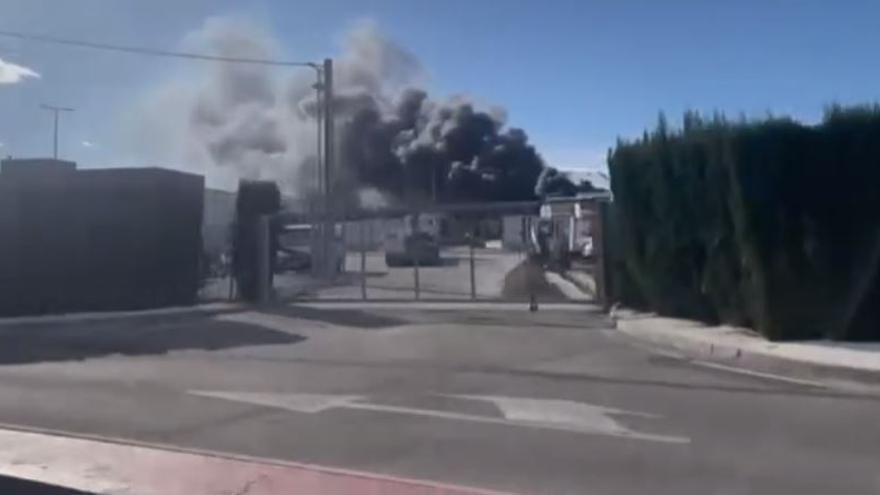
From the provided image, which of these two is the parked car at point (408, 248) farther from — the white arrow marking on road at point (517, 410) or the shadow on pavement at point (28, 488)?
the shadow on pavement at point (28, 488)

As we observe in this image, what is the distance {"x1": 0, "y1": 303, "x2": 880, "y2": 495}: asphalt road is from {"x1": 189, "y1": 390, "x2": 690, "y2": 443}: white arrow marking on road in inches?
1.0

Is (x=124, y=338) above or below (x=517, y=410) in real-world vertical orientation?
above

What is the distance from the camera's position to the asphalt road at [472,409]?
8.08 metres

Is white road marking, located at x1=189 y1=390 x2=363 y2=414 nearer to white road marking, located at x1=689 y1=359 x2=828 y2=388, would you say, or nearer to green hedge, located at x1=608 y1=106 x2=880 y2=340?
white road marking, located at x1=689 y1=359 x2=828 y2=388

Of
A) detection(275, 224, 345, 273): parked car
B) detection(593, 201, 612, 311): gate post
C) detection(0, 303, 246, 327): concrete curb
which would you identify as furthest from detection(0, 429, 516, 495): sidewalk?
detection(275, 224, 345, 273): parked car

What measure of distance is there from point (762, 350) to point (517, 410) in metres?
4.68

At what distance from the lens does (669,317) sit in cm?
1878

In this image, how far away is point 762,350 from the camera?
14.0 m

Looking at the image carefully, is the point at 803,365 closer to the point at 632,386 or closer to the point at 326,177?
the point at 632,386

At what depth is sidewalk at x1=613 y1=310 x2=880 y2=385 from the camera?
12.6 metres

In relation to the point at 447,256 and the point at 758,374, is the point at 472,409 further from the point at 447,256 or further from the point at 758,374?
the point at 447,256

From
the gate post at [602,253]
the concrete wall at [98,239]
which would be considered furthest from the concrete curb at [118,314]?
the gate post at [602,253]

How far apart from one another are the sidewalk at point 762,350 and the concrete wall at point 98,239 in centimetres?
1081

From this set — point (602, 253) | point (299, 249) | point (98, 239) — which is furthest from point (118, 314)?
point (602, 253)
